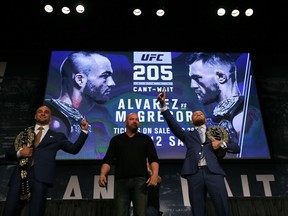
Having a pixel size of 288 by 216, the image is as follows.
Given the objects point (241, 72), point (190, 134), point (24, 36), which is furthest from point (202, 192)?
point (24, 36)

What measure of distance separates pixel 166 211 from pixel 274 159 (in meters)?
1.81

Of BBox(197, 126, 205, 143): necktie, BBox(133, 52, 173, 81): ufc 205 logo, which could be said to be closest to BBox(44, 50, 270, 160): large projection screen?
BBox(133, 52, 173, 81): ufc 205 logo

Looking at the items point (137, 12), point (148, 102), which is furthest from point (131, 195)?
point (137, 12)

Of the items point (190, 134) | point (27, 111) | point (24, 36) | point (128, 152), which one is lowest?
point (128, 152)

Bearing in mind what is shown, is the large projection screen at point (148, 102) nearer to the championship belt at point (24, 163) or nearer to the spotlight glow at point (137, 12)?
the spotlight glow at point (137, 12)

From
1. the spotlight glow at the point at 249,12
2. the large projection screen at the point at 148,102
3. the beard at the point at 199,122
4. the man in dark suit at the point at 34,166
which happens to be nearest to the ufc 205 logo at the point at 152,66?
the large projection screen at the point at 148,102

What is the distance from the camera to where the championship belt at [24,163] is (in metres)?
2.63

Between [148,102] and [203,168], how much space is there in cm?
252

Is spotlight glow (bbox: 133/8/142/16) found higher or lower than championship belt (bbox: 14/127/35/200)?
higher

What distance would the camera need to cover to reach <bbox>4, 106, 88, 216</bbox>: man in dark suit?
2.64 metres

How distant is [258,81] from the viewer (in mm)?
5992

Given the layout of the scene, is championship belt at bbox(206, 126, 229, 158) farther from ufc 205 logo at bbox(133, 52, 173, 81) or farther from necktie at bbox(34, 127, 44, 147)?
ufc 205 logo at bbox(133, 52, 173, 81)

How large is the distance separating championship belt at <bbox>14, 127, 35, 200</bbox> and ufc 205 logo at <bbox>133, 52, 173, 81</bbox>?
283 centimetres

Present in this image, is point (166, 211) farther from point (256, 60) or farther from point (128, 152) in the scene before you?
point (256, 60)
